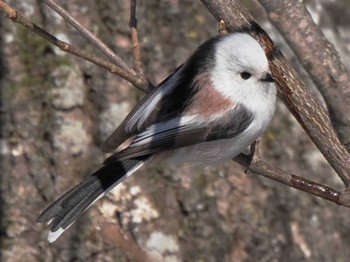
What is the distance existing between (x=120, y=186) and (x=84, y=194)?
768 millimetres

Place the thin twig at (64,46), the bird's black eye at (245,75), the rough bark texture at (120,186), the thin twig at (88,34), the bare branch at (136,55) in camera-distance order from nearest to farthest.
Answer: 1. the thin twig at (64,46)
2. the thin twig at (88,34)
3. the bare branch at (136,55)
4. the bird's black eye at (245,75)
5. the rough bark texture at (120,186)

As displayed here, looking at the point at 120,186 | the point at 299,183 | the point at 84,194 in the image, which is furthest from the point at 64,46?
the point at 120,186

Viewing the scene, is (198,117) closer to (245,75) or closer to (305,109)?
(245,75)

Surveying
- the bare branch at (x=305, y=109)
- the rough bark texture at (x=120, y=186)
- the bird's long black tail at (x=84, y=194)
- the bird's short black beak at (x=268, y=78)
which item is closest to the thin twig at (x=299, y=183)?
the bare branch at (x=305, y=109)

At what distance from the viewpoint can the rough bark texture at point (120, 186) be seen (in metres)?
2.95

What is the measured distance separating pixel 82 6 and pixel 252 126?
1.10 meters

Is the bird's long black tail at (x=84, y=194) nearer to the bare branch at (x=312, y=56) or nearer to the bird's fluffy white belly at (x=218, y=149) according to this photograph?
the bird's fluffy white belly at (x=218, y=149)

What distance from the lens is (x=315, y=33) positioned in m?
2.05

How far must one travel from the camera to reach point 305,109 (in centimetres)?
197

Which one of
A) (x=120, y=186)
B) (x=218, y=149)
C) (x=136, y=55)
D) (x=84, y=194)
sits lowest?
(x=120, y=186)

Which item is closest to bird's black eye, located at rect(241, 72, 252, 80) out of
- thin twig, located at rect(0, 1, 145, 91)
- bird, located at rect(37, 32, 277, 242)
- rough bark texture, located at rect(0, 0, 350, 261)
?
bird, located at rect(37, 32, 277, 242)

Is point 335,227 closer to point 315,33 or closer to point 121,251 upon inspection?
point 121,251

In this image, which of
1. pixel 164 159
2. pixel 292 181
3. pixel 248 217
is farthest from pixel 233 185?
pixel 292 181

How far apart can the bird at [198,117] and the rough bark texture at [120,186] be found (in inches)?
21.9
